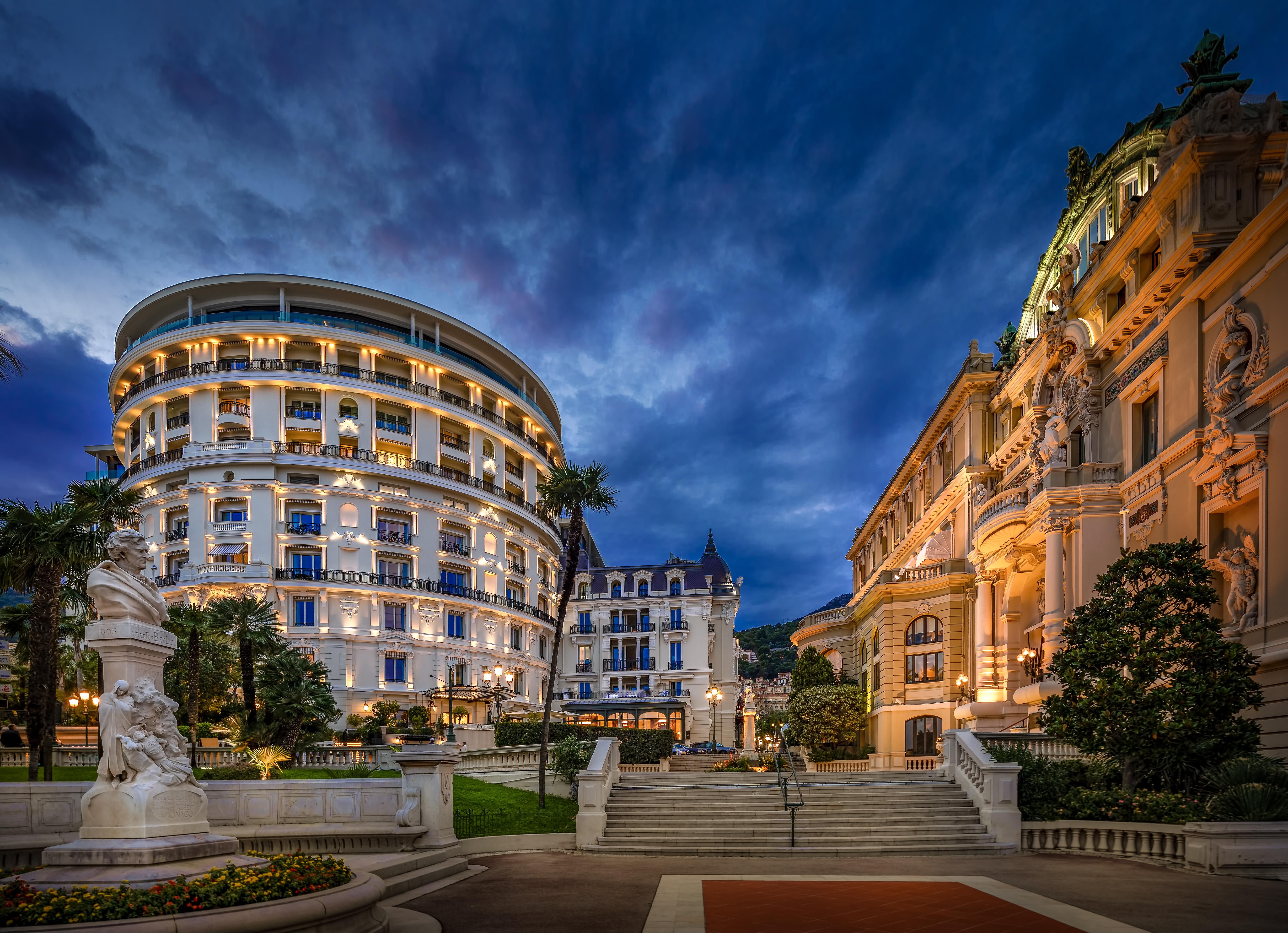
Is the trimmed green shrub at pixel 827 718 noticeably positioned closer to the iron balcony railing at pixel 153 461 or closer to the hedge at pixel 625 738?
the hedge at pixel 625 738

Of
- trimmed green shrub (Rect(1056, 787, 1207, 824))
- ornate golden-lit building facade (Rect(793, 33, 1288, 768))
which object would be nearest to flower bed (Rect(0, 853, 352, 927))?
trimmed green shrub (Rect(1056, 787, 1207, 824))

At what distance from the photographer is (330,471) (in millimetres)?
58125

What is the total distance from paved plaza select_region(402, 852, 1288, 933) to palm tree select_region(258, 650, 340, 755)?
1489 cm

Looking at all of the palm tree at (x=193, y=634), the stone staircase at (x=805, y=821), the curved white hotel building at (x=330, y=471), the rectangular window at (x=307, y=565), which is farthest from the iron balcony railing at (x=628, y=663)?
the stone staircase at (x=805, y=821)

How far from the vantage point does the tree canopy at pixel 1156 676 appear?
17734mm

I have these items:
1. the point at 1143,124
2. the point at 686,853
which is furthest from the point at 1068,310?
the point at 686,853

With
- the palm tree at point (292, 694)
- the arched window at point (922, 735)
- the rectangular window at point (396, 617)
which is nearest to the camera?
the palm tree at point (292, 694)

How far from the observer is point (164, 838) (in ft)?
32.5

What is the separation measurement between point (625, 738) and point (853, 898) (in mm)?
24253

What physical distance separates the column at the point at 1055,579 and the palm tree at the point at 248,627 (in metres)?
29.3

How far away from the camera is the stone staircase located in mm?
18781

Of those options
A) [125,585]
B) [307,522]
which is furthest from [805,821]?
[307,522]

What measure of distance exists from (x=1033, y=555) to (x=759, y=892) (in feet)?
77.4

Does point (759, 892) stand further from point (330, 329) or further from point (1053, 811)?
point (330, 329)
